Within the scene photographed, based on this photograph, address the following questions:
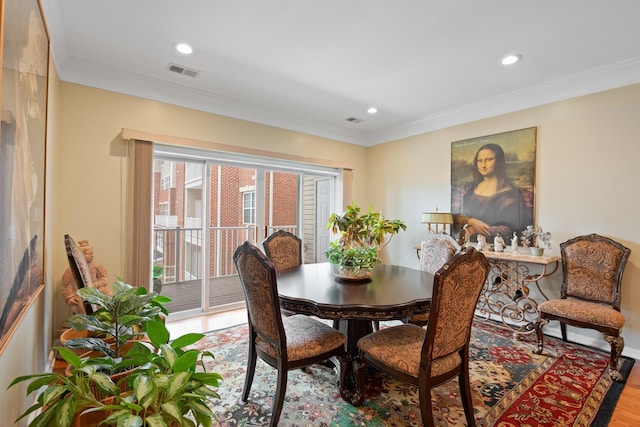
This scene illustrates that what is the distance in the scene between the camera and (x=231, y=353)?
2848 mm

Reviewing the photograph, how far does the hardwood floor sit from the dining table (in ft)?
4.43

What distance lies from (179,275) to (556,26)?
475 cm

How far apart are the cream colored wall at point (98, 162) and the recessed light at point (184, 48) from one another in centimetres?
91

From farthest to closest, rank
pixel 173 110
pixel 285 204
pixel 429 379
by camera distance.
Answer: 1. pixel 285 204
2. pixel 173 110
3. pixel 429 379

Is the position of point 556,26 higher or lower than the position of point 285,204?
higher

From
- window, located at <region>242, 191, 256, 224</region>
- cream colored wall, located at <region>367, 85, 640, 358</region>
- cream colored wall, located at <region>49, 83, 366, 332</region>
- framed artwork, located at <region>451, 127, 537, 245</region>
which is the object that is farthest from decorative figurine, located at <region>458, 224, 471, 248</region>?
cream colored wall, located at <region>49, 83, 366, 332</region>

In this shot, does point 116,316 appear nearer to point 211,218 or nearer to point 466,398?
point 466,398

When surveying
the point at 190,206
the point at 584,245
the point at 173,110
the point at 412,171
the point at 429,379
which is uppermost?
the point at 173,110

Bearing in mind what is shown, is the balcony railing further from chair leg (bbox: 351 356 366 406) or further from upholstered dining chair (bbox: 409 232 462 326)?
chair leg (bbox: 351 356 366 406)

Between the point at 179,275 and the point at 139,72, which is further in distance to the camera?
the point at 179,275

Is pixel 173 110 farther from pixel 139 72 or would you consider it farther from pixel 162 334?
pixel 162 334

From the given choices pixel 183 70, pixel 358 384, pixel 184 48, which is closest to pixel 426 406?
pixel 358 384

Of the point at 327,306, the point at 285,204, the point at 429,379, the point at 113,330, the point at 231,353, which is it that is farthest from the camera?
the point at 285,204

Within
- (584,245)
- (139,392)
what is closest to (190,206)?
(139,392)
